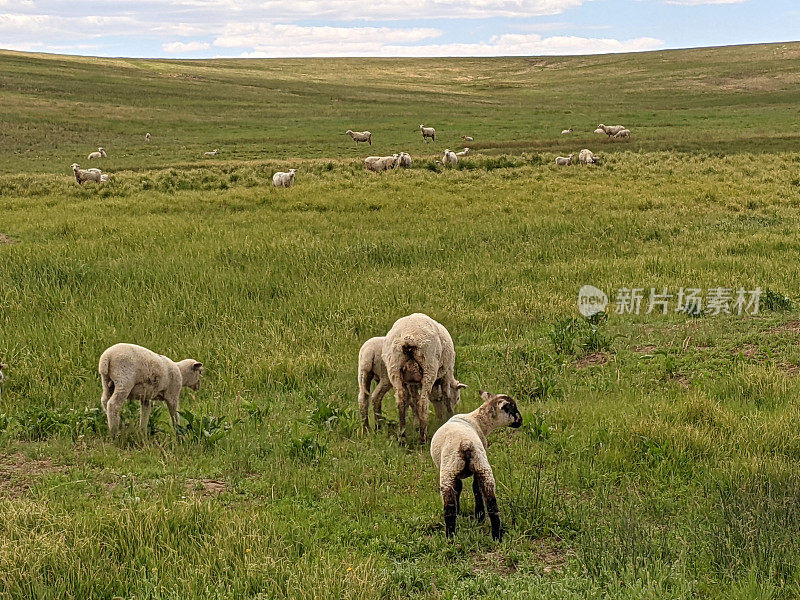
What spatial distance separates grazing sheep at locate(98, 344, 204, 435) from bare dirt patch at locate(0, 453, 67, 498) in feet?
3.17

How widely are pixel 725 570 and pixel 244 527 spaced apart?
11.5 feet

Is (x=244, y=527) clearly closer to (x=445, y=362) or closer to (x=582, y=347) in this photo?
(x=445, y=362)

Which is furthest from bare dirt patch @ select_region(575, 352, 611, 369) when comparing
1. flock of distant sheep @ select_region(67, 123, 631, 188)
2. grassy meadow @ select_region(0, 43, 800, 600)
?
flock of distant sheep @ select_region(67, 123, 631, 188)

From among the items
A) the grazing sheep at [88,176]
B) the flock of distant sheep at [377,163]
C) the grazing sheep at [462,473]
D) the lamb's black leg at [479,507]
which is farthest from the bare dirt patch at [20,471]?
the grazing sheep at [88,176]

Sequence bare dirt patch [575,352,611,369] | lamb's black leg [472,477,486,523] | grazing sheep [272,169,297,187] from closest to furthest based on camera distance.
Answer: lamb's black leg [472,477,486,523] → bare dirt patch [575,352,611,369] → grazing sheep [272,169,297,187]

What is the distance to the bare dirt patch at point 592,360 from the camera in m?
10.5

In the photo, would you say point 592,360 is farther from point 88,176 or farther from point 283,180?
point 88,176

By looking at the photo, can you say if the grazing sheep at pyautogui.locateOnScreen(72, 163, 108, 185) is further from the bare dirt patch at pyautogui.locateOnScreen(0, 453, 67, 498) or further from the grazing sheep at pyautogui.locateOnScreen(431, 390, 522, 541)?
the grazing sheep at pyautogui.locateOnScreen(431, 390, 522, 541)

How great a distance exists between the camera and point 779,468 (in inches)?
256

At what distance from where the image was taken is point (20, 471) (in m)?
6.95

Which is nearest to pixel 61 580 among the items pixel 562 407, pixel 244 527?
pixel 244 527

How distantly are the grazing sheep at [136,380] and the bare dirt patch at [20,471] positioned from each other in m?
0.96

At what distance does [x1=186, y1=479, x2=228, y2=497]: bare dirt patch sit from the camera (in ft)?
21.4

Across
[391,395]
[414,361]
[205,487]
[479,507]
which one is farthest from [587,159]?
[205,487]
